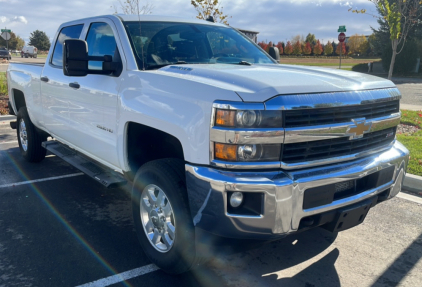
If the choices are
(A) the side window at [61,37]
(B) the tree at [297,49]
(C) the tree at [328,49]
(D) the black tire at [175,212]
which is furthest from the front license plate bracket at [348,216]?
(C) the tree at [328,49]

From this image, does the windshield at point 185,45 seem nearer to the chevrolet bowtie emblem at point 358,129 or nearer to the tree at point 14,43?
the chevrolet bowtie emblem at point 358,129

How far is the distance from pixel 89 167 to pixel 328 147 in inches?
104

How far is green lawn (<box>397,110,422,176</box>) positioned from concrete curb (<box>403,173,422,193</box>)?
18 cm

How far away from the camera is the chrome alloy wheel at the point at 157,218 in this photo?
302 centimetres

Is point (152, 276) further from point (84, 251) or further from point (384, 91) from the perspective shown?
point (384, 91)

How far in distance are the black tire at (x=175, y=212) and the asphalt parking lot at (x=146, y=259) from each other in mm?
199

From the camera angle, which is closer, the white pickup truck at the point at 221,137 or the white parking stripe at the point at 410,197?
the white pickup truck at the point at 221,137

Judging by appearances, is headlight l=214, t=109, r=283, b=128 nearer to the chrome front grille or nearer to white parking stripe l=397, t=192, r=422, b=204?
the chrome front grille

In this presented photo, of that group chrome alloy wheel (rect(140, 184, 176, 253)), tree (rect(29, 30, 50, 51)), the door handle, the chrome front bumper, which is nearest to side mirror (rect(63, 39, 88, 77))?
the door handle

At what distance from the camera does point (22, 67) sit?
244 inches

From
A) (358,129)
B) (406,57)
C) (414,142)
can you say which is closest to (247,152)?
(358,129)

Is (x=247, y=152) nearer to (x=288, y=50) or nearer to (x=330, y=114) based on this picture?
(x=330, y=114)

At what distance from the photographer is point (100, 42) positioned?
13.7ft

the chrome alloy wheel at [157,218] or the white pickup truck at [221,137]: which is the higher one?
the white pickup truck at [221,137]
